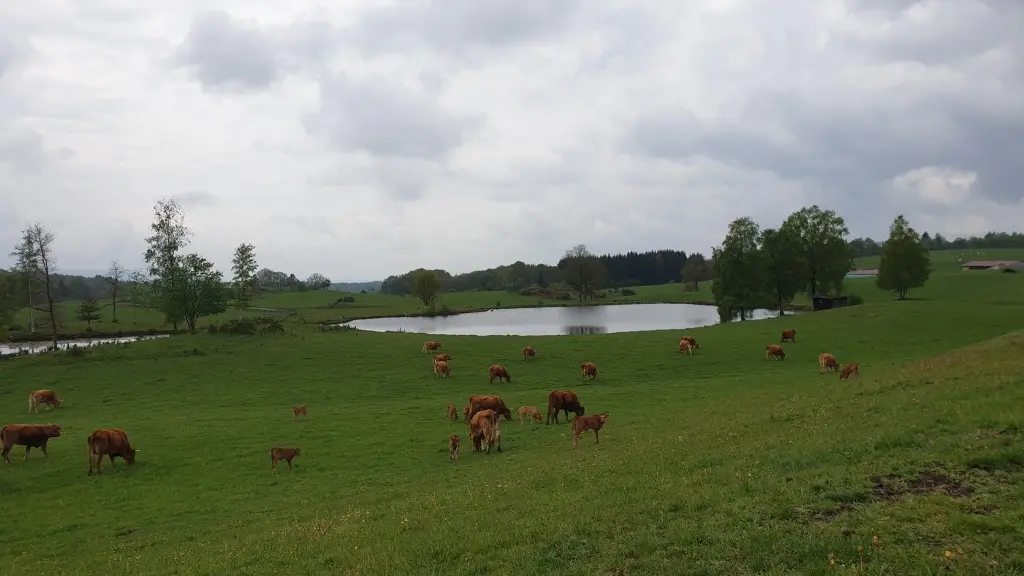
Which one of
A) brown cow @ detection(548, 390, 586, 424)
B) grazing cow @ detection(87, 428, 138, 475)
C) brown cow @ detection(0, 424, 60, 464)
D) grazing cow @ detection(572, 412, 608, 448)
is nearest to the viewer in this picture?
grazing cow @ detection(572, 412, 608, 448)

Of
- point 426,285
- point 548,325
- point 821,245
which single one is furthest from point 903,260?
point 426,285

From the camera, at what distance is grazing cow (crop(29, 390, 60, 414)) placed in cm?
2545

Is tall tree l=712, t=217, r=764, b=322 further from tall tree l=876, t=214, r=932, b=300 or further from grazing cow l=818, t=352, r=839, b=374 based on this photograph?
grazing cow l=818, t=352, r=839, b=374

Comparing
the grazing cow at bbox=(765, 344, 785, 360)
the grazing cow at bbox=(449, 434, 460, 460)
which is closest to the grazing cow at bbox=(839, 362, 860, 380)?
the grazing cow at bbox=(765, 344, 785, 360)

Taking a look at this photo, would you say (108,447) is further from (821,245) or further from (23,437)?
(821,245)

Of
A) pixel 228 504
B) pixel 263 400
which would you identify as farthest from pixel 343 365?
pixel 228 504

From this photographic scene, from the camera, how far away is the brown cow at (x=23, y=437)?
56.5 ft

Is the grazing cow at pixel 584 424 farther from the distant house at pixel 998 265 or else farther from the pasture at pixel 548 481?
the distant house at pixel 998 265

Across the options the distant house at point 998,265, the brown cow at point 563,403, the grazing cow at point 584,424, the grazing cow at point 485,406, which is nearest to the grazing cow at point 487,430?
the grazing cow at point 584,424

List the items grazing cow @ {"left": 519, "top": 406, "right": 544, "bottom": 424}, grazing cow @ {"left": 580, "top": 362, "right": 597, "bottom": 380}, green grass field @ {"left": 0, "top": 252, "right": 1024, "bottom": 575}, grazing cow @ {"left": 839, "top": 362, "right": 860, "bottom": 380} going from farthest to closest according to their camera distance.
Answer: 1. grazing cow @ {"left": 580, "top": 362, "right": 597, "bottom": 380}
2. grazing cow @ {"left": 839, "top": 362, "right": 860, "bottom": 380}
3. grazing cow @ {"left": 519, "top": 406, "right": 544, "bottom": 424}
4. green grass field @ {"left": 0, "top": 252, "right": 1024, "bottom": 575}

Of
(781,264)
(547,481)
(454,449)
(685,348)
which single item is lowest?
(454,449)

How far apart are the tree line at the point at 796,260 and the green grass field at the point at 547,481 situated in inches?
1416

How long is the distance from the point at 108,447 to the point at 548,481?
13.9 metres

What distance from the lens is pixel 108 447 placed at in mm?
16281
